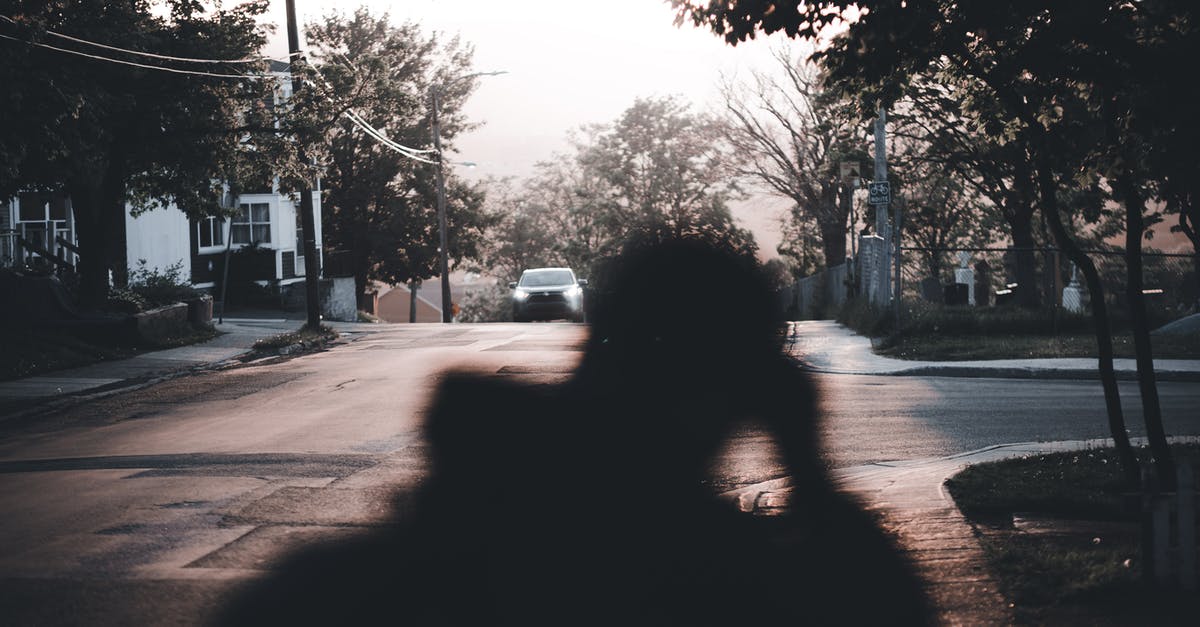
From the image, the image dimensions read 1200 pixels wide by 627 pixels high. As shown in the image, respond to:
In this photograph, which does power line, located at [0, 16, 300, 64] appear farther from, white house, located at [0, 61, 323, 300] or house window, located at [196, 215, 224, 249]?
house window, located at [196, 215, 224, 249]

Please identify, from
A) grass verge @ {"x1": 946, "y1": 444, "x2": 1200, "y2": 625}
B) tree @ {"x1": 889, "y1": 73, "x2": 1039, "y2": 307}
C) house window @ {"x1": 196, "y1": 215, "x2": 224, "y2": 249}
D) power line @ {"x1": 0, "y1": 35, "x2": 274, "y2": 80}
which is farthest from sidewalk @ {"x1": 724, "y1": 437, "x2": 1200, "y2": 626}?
house window @ {"x1": 196, "y1": 215, "x2": 224, "y2": 249}

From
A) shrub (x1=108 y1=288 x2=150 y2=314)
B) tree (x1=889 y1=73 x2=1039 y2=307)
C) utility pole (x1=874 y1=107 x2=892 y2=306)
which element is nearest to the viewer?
utility pole (x1=874 y1=107 x2=892 y2=306)

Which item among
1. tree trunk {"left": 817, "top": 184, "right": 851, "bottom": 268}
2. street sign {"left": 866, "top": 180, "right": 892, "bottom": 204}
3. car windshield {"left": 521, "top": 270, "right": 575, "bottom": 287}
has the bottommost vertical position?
car windshield {"left": 521, "top": 270, "right": 575, "bottom": 287}

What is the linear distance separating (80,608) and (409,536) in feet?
7.23

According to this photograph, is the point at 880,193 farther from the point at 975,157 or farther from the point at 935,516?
the point at 935,516

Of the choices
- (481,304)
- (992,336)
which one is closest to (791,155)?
(992,336)

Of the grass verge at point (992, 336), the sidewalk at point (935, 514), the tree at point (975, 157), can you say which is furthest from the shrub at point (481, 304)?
the sidewalk at point (935, 514)

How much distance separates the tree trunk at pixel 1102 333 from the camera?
27.6 ft

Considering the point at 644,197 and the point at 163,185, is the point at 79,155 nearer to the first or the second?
the point at 163,185

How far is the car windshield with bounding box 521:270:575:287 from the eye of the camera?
36.6 metres

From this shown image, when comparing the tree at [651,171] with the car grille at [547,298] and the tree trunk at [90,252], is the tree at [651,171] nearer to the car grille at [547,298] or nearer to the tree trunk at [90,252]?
the car grille at [547,298]

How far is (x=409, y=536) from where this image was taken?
8.05 meters

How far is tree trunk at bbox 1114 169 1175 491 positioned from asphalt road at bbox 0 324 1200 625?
3239 mm

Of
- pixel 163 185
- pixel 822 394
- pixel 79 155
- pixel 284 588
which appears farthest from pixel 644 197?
pixel 284 588
